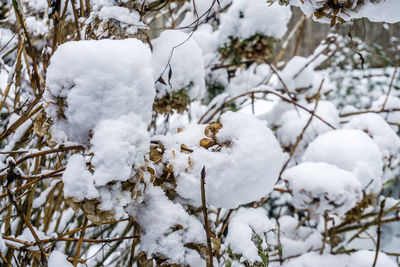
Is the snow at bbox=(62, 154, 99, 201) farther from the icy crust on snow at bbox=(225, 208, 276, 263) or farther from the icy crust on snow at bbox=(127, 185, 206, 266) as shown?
the icy crust on snow at bbox=(225, 208, 276, 263)

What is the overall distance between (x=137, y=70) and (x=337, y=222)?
156 cm

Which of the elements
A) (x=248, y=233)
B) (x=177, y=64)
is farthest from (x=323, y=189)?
(x=177, y=64)

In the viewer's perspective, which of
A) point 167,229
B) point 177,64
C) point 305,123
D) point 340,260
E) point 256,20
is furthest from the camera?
point 305,123

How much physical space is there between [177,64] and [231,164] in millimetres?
389

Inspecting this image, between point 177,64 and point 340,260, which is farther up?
point 177,64

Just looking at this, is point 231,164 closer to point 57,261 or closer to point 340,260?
point 57,261

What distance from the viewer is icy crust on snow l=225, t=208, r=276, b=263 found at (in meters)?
0.61

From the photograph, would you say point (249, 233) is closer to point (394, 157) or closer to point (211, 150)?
point (211, 150)

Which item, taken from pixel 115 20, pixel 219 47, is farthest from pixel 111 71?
pixel 219 47

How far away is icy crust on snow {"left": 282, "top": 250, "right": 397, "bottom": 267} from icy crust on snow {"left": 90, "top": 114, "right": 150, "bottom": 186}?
0.92 metres

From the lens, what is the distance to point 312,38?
21.1 feet

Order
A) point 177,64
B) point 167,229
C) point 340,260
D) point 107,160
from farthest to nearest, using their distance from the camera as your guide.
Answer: point 340,260 < point 177,64 < point 167,229 < point 107,160

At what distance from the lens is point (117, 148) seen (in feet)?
1.63

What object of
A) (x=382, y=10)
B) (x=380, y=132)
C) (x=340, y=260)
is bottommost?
(x=340, y=260)
